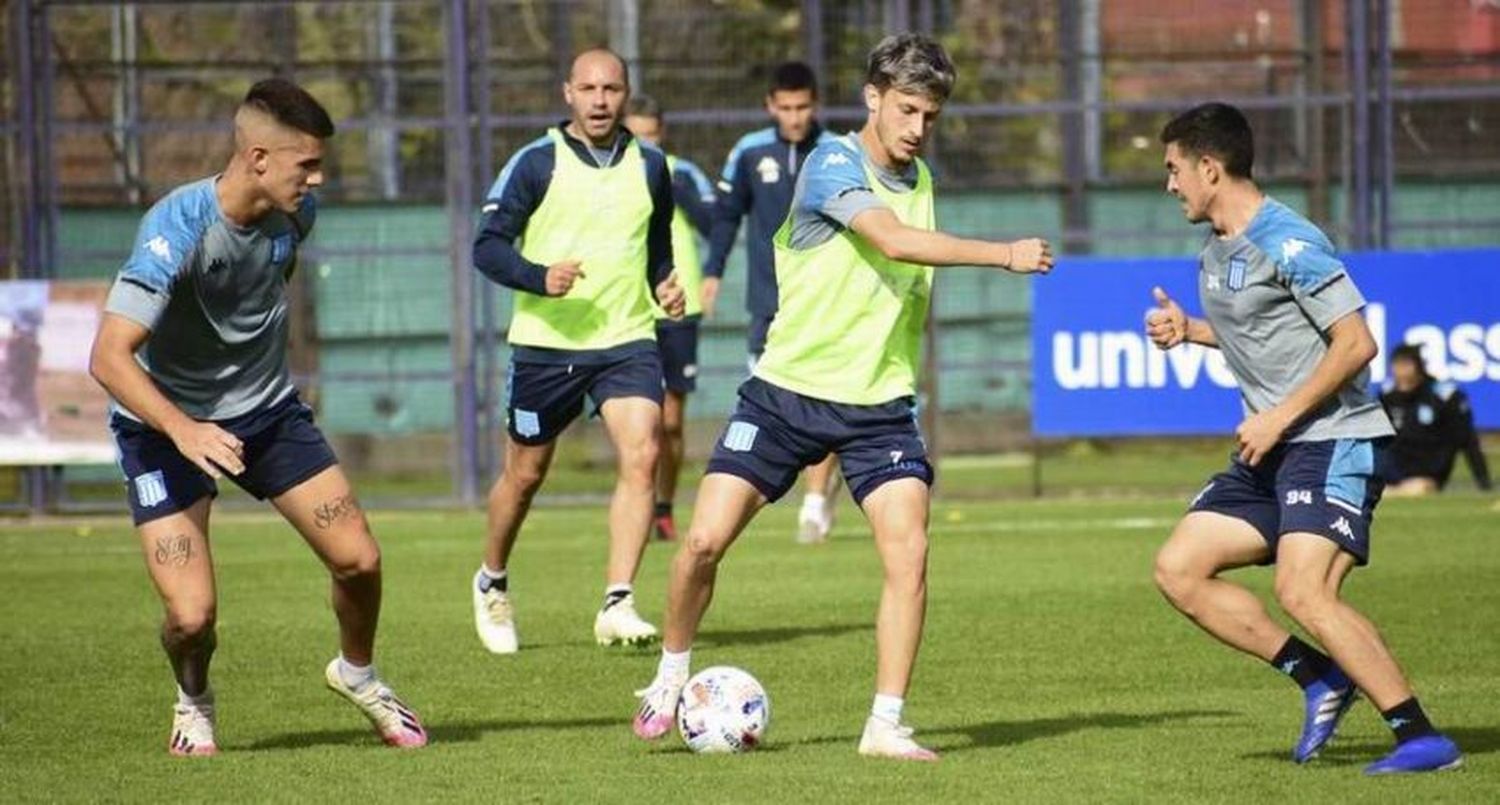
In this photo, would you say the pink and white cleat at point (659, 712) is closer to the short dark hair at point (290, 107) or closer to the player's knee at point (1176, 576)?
the player's knee at point (1176, 576)

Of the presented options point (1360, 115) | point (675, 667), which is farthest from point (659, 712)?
point (1360, 115)

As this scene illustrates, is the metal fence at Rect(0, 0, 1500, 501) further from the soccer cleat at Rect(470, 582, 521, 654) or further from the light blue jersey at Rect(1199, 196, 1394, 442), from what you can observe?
the light blue jersey at Rect(1199, 196, 1394, 442)

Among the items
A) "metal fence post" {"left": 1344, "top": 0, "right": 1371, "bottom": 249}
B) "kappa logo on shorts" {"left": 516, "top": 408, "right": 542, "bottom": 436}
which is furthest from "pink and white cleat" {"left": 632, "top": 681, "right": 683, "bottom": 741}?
"metal fence post" {"left": 1344, "top": 0, "right": 1371, "bottom": 249}

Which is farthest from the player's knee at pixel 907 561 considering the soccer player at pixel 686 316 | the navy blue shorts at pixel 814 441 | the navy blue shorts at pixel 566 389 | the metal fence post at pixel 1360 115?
the metal fence post at pixel 1360 115

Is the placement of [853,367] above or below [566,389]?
above

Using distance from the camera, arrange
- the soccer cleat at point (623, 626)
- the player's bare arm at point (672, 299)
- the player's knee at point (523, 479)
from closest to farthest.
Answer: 1. the soccer cleat at point (623, 626)
2. the player's bare arm at point (672, 299)
3. the player's knee at point (523, 479)

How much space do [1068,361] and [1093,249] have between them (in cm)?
500

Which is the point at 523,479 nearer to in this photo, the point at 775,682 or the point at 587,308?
the point at 587,308

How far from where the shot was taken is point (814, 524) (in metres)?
16.8

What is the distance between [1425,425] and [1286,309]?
38.8 ft

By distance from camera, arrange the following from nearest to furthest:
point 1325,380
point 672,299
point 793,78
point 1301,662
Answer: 1. point 1325,380
2. point 1301,662
3. point 672,299
4. point 793,78

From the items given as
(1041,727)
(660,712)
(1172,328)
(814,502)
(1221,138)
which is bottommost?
(814,502)

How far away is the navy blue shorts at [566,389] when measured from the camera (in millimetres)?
11914

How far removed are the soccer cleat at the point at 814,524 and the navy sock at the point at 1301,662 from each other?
321 inches
